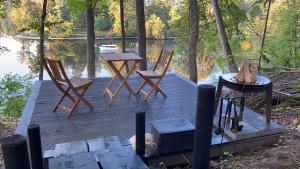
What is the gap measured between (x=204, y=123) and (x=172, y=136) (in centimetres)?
116

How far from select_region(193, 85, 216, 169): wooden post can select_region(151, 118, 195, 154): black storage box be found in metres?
1.00

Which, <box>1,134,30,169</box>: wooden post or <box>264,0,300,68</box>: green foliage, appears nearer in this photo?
<box>1,134,30,169</box>: wooden post

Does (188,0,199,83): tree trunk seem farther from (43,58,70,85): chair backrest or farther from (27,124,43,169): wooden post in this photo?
(27,124,43,169): wooden post

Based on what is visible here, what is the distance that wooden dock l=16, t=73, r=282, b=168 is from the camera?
3291 millimetres

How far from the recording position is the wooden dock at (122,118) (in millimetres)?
3291

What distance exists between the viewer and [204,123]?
1.79 meters

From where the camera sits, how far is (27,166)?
4.53 feet

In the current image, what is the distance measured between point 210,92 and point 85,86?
10.5 feet

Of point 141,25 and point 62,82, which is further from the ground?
point 141,25

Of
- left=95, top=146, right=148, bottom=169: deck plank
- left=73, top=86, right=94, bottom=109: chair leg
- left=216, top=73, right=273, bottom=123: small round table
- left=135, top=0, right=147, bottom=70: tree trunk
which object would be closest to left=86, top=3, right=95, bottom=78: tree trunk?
left=135, top=0, right=147, bottom=70: tree trunk

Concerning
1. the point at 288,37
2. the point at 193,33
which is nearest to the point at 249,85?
the point at 288,37

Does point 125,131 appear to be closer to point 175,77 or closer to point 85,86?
point 85,86

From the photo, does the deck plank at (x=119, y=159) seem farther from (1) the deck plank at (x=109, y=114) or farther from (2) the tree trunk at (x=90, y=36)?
(2) the tree trunk at (x=90, y=36)

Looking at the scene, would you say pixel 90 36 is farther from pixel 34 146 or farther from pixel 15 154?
pixel 15 154
